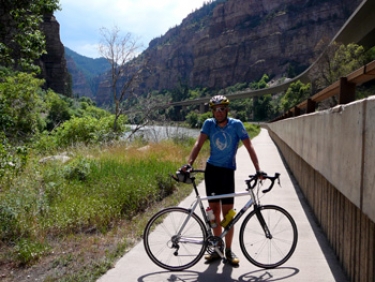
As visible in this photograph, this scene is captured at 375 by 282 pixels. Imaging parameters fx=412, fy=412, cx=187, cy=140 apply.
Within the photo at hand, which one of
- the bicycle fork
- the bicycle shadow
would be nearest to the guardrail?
the bicycle fork

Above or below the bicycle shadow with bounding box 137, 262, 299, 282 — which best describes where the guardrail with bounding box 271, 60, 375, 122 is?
above

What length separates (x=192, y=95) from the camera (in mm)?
179375

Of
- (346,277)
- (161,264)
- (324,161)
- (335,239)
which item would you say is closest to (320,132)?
(324,161)

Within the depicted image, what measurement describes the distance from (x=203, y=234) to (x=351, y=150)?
1765mm

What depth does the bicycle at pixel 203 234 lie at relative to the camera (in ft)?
14.5

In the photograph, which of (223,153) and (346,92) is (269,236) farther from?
(346,92)

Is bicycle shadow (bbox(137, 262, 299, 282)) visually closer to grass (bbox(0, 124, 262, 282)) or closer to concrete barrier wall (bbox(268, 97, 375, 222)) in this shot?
grass (bbox(0, 124, 262, 282))

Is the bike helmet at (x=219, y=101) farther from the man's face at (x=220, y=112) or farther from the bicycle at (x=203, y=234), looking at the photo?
the bicycle at (x=203, y=234)

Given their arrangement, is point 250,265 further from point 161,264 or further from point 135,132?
point 135,132

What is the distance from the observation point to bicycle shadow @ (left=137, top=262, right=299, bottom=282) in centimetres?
421

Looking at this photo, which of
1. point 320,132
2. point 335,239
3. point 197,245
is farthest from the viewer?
point 320,132

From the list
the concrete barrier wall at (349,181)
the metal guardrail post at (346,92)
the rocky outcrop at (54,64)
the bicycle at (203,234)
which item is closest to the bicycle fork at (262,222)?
the bicycle at (203,234)

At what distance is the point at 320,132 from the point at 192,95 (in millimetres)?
175105

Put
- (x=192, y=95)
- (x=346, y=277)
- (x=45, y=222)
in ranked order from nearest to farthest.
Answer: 1. (x=346, y=277)
2. (x=45, y=222)
3. (x=192, y=95)
